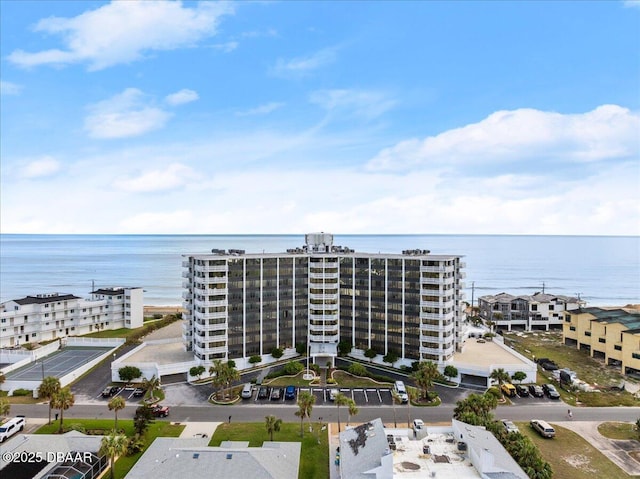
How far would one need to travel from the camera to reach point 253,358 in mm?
78000

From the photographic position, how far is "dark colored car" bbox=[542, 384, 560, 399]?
6588 cm

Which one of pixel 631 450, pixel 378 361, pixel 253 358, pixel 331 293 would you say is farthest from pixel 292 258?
pixel 631 450

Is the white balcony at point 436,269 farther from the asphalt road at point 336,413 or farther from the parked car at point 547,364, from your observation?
the parked car at point 547,364

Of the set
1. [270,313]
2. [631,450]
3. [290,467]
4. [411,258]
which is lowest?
[631,450]

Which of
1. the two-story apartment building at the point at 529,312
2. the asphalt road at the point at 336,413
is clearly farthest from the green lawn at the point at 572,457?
the two-story apartment building at the point at 529,312

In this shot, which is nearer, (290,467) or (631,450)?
(290,467)

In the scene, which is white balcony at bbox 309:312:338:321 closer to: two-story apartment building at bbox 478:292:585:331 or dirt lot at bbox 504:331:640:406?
dirt lot at bbox 504:331:640:406

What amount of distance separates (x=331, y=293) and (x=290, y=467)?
4469 cm

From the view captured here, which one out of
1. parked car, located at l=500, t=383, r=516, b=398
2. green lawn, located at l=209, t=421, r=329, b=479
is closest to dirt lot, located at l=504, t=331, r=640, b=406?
parked car, located at l=500, t=383, r=516, b=398

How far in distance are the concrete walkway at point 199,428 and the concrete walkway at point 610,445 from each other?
46.5 m

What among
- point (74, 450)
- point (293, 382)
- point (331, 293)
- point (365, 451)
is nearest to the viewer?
point (365, 451)

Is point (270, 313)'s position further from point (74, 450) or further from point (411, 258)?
point (74, 450)

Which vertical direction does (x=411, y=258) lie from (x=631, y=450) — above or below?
above

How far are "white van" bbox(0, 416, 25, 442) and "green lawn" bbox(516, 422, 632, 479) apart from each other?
63468mm
